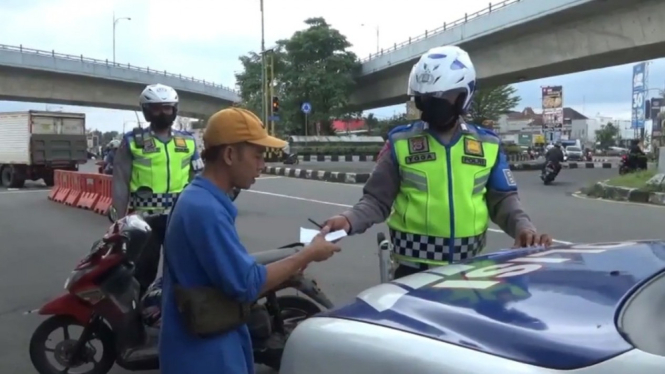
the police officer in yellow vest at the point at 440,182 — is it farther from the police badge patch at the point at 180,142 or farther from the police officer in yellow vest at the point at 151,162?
the police badge patch at the point at 180,142

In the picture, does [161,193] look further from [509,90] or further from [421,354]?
[509,90]

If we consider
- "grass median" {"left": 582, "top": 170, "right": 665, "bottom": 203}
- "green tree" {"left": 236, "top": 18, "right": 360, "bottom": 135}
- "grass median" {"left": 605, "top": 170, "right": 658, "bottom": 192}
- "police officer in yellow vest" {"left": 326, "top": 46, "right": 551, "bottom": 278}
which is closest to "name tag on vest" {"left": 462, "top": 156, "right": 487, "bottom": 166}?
"police officer in yellow vest" {"left": 326, "top": 46, "right": 551, "bottom": 278}

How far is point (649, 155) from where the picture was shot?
27.3 m

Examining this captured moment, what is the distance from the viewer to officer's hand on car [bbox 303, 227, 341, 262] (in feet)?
8.75

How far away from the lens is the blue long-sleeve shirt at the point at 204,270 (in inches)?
96.5

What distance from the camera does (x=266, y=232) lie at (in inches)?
460

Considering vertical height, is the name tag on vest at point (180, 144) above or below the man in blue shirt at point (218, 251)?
above

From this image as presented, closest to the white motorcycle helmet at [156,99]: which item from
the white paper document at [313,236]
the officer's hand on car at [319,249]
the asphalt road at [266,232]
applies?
the asphalt road at [266,232]

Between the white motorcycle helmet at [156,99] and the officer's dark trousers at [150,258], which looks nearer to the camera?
the officer's dark trousers at [150,258]

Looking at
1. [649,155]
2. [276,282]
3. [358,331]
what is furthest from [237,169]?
[649,155]

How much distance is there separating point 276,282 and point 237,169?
0.39 m

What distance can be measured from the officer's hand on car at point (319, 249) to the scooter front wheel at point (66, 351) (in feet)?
7.77

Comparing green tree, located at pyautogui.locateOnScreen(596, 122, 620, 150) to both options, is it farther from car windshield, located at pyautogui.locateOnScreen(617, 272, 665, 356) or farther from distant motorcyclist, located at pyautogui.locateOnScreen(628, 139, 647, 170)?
car windshield, located at pyautogui.locateOnScreen(617, 272, 665, 356)

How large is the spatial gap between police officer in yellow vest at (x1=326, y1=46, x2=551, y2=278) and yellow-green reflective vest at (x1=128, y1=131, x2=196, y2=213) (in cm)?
251
